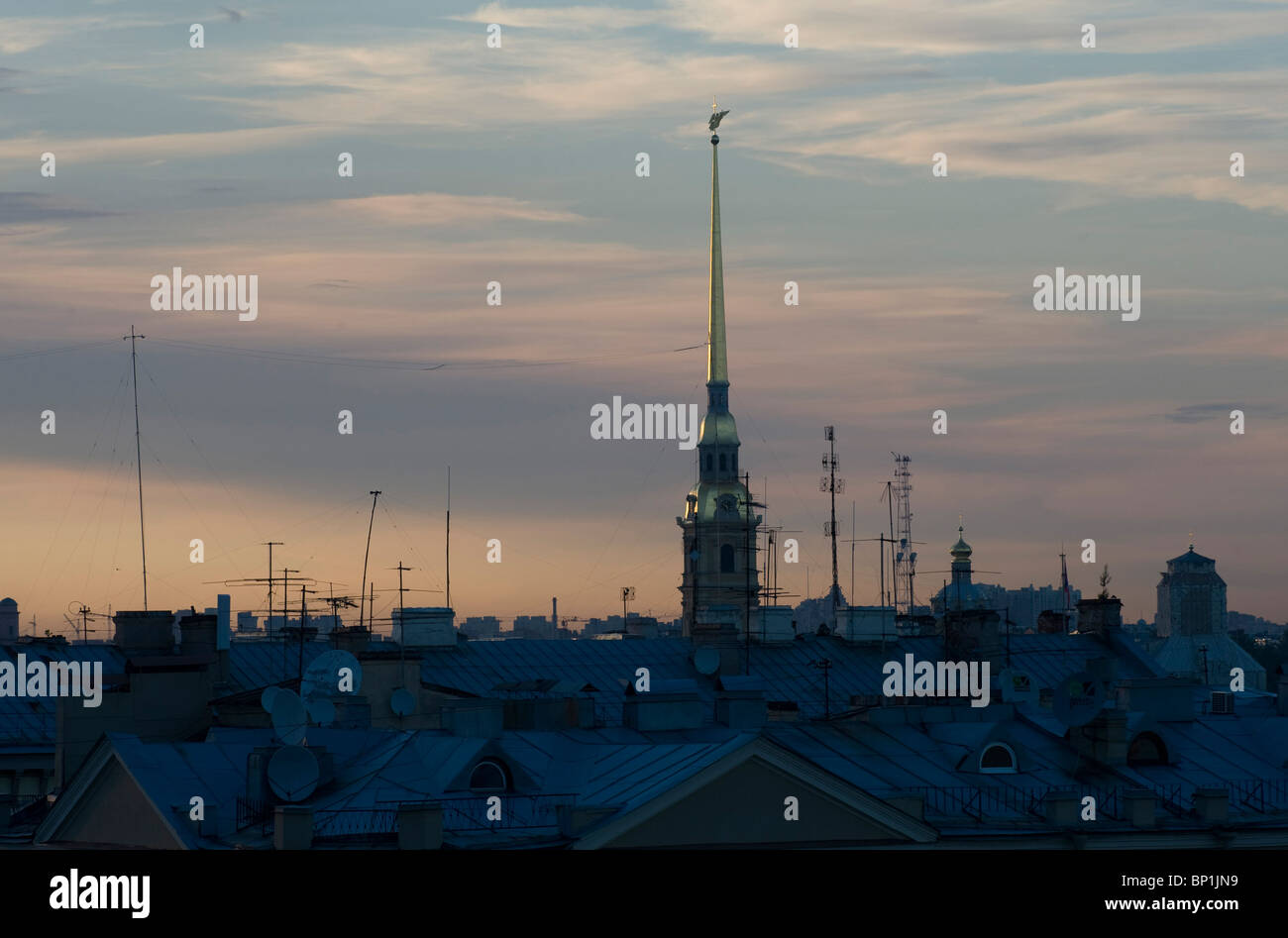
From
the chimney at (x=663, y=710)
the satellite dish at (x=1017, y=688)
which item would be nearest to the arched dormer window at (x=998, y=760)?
the chimney at (x=663, y=710)

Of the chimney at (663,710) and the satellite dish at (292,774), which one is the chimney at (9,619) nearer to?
the chimney at (663,710)

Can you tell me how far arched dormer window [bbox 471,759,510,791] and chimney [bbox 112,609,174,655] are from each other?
40872 millimetres

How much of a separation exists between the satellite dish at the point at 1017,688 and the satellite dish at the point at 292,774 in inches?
982

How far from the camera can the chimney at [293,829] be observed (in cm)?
4250

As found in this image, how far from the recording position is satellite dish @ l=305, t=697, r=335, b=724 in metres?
53.4

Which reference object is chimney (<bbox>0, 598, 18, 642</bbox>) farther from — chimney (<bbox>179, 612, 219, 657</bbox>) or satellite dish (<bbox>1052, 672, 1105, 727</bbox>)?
satellite dish (<bbox>1052, 672, 1105, 727</bbox>)

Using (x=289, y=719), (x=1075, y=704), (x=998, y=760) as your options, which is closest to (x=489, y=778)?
(x=289, y=719)

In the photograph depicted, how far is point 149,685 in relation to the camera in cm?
6359

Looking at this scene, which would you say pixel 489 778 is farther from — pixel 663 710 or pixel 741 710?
pixel 741 710

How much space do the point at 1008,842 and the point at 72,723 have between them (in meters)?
25.2

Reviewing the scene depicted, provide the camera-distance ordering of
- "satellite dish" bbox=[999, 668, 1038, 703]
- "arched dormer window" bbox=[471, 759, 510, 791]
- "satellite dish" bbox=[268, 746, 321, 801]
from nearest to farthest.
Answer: "satellite dish" bbox=[268, 746, 321, 801], "arched dormer window" bbox=[471, 759, 510, 791], "satellite dish" bbox=[999, 668, 1038, 703]

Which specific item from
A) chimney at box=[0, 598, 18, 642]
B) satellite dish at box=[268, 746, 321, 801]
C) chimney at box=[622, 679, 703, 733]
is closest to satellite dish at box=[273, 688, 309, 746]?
satellite dish at box=[268, 746, 321, 801]
